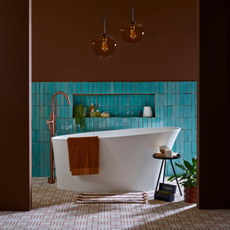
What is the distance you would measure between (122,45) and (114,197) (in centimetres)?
252

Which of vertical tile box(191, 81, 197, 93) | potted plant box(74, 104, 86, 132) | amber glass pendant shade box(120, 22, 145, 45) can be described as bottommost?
potted plant box(74, 104, 86, 132)

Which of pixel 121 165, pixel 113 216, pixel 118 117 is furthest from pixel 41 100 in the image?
pixel 113 216

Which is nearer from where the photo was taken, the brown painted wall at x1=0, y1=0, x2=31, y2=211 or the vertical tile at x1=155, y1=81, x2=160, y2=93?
the brown painted wall at x1=0, y1=0, x2=31, y2=211

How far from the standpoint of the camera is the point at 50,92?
4367 mm

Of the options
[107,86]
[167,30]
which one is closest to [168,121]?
[107,86]

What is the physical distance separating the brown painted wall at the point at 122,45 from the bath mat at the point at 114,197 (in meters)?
1.97

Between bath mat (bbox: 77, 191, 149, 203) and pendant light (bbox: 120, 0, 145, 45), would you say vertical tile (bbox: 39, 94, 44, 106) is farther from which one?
pendant light (bbox: 120, 0, 145, 45)

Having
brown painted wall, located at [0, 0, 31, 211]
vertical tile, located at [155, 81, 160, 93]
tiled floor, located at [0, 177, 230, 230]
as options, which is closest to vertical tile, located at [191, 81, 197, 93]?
vertical tile, located at [155, 81, 160, 93]

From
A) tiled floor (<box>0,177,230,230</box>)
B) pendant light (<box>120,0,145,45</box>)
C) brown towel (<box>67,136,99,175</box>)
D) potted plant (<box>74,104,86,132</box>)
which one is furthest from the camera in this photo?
potted plant (<box>74,104,86,132</box>)

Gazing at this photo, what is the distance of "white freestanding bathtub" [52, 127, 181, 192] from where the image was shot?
10.6ft

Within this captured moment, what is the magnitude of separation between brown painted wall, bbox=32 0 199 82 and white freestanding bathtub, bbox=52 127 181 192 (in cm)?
145
